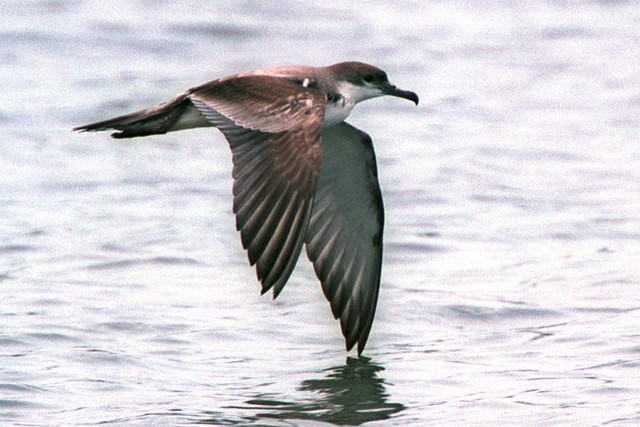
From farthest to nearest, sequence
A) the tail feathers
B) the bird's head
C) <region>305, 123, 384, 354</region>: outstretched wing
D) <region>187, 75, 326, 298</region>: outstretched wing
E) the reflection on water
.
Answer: the bird's head < <region>305, 123, 384, 354</region>: outstretched wing < the tail feathers < the reflection on water < <region>187, 75, 326, 298</region>: outstretched wing

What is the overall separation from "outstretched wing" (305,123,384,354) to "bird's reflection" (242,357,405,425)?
37 centimetres

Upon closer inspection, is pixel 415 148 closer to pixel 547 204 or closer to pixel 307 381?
pixel 547 204

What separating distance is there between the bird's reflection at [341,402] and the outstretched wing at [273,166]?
624 mm

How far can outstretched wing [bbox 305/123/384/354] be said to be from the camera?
24.7 feet

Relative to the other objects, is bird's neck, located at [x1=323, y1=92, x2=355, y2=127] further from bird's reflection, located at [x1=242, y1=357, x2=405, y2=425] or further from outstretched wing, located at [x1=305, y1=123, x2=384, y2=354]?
bird's reflection, located at [x1=242, y1=357, x2=405, y2=425]

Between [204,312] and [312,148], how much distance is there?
1877 mm

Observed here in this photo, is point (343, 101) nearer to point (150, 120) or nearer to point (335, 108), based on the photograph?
point (335, 108)

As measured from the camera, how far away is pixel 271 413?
648 cm

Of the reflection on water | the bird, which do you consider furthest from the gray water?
the bird

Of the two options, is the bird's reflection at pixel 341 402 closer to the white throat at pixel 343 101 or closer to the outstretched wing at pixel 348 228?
the outstretched wing at pixel 348 228

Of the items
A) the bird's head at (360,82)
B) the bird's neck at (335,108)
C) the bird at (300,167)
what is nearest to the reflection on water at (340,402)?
the bird at (300,167)

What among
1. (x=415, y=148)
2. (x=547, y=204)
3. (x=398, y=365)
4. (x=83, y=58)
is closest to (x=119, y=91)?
(x=83, y=58)

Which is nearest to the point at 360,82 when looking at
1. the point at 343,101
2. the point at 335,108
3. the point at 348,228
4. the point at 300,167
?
the point at 343,101

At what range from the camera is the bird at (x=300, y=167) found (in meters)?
6.33
